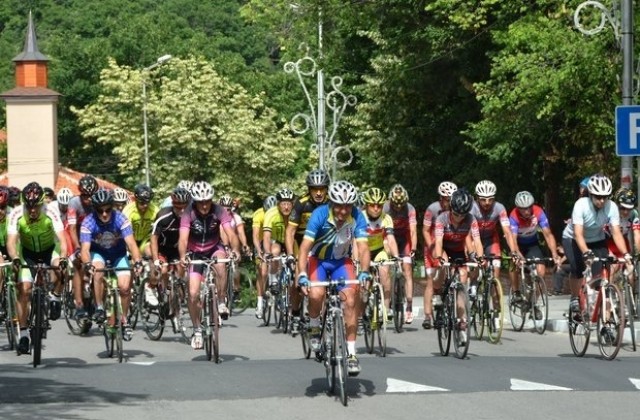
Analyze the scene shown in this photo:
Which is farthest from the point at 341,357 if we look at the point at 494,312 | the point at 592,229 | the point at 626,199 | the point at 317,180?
the point at 626,199

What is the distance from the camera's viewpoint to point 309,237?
14484 mm

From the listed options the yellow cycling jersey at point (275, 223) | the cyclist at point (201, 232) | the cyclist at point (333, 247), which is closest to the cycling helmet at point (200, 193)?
the cyclist at point (201, 232)

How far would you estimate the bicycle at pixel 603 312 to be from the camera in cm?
1706

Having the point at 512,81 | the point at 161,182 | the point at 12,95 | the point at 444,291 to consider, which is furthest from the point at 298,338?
the point at 12,95

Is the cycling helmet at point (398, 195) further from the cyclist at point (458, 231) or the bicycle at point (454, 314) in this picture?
the bicycle at point (454, 314)

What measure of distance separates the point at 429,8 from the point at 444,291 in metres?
20.0

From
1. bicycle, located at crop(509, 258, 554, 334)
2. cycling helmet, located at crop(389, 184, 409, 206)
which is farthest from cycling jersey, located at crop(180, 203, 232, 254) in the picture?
bicycle, located at crop(509, 258, 554, 334)

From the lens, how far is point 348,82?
5272 cm

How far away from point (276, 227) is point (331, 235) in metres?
8.63

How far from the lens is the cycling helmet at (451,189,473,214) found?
61.1 ft

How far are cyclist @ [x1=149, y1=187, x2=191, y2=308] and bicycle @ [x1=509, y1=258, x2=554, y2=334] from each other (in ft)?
13.3

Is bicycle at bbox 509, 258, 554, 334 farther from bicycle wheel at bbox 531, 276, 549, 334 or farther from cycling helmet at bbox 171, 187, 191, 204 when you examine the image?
cycling helmet at bbox 171, 187, 191, 204

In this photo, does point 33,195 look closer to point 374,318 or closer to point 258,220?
point 374,318

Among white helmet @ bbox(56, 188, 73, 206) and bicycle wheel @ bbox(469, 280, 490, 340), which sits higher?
white helmet @ bbox(56, 188, 73, 206)
